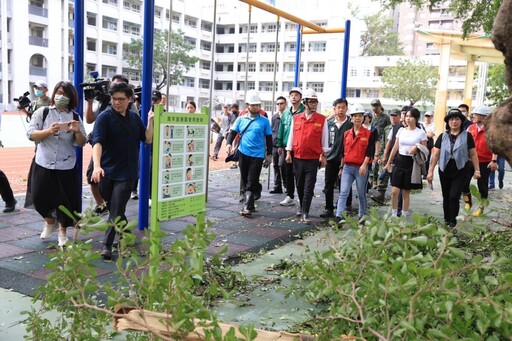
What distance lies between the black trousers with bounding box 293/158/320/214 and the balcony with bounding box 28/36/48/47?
124 feet

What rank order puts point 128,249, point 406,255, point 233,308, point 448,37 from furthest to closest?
1. point 448,37
2. point 233,308
3. point 128,249
4. point 406,255

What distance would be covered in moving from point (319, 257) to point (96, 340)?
107cm

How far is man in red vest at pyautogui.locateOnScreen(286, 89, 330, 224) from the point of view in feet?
22.6

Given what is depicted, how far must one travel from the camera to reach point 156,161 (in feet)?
12.8

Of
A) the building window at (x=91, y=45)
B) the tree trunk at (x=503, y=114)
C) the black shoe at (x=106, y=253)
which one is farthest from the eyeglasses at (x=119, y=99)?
the building window at (x=91, y=45)

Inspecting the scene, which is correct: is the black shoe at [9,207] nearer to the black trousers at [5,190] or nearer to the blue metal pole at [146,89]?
the black trousers at [5,190]

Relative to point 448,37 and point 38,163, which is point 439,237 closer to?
point 38,163

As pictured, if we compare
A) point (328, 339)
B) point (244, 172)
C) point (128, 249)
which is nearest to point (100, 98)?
point (244, 172)

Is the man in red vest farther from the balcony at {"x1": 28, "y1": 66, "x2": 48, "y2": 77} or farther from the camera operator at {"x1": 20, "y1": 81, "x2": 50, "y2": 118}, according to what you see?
the balcony at {"x1": 28, "y1": 66, "x2": 48, "y2": 77}

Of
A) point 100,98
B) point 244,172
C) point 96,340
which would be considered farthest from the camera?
point 244,172

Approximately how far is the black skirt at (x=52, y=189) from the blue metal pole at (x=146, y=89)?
738 millimetres

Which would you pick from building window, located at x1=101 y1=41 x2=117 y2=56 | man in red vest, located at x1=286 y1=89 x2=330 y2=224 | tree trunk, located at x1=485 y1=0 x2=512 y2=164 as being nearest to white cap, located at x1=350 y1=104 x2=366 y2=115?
man in red vest, located at x1=286 y1=89 x2=330 y2=224

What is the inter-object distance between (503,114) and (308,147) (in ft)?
14.9

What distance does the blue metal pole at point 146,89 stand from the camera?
5566 millimetres
